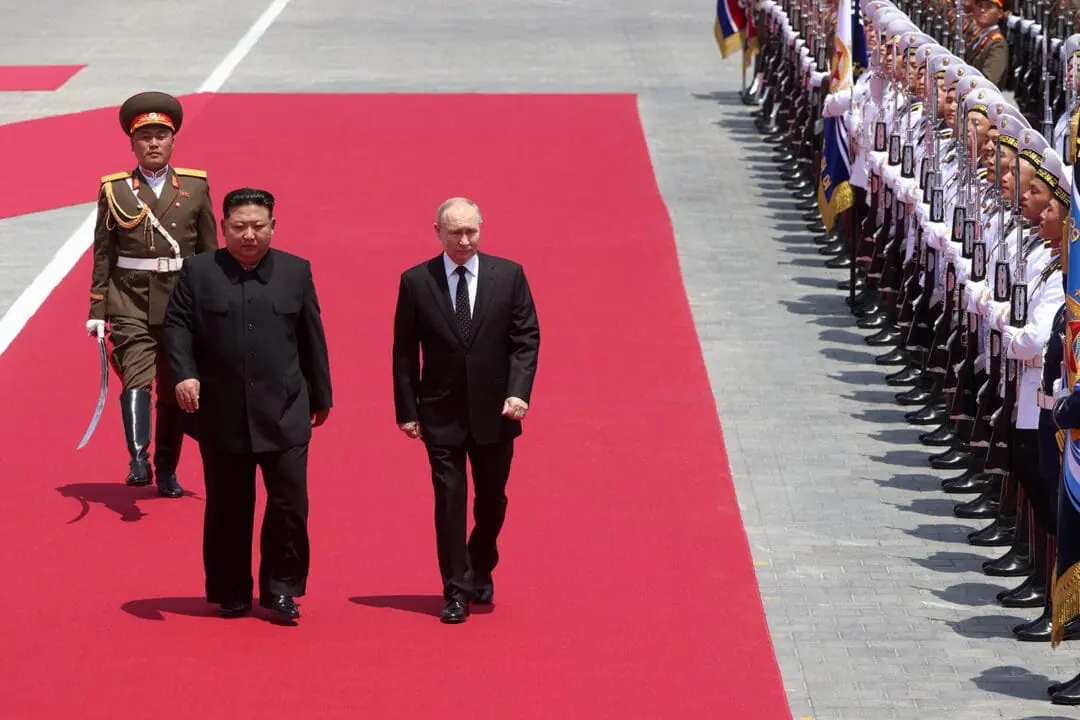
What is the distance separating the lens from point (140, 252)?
10.7 metres

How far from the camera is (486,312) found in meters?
8.96

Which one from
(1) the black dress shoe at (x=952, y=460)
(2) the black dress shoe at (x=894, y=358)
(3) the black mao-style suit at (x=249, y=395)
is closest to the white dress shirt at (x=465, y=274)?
(3) the black mao-style suit at (x=249, y=395)

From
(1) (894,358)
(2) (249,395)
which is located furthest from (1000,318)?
(1) (894,358)

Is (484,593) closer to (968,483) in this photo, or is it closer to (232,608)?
(232,608)

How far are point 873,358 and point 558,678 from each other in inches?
230

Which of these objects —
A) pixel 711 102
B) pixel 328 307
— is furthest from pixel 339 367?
pixel 711 102

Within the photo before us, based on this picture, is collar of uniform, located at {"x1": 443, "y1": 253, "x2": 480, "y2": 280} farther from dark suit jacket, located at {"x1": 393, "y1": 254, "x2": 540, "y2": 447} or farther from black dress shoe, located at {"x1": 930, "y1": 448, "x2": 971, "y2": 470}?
black dress shoe, located at {"x1": 930, "y1": 448, "x2": 971, "y2": 470}

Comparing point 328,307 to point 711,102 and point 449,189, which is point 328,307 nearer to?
point 449,189

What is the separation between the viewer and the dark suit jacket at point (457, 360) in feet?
29.3

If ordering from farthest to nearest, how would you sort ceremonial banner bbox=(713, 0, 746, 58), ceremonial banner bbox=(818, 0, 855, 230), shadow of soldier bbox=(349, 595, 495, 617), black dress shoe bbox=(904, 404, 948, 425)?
ceremonial banner bbox=(713, 0, 746, 58)
ceremonial banner bbox=(818, 0, 855, 230)
black dress shoe bbox=(904, 404, 948, 425)
shadow of soldier bbox=(349, 595, 495, 617)

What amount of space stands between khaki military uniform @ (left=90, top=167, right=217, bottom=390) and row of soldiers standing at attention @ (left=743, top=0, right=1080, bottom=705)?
3703mm

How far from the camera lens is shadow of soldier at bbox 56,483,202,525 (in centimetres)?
1066

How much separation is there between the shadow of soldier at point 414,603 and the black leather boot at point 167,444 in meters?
1.78

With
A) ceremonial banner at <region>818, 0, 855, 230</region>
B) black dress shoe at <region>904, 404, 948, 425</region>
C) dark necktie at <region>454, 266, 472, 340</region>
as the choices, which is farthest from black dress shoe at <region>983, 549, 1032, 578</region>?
ceremonial banner at <region>818, 0, 855, 230</region>
